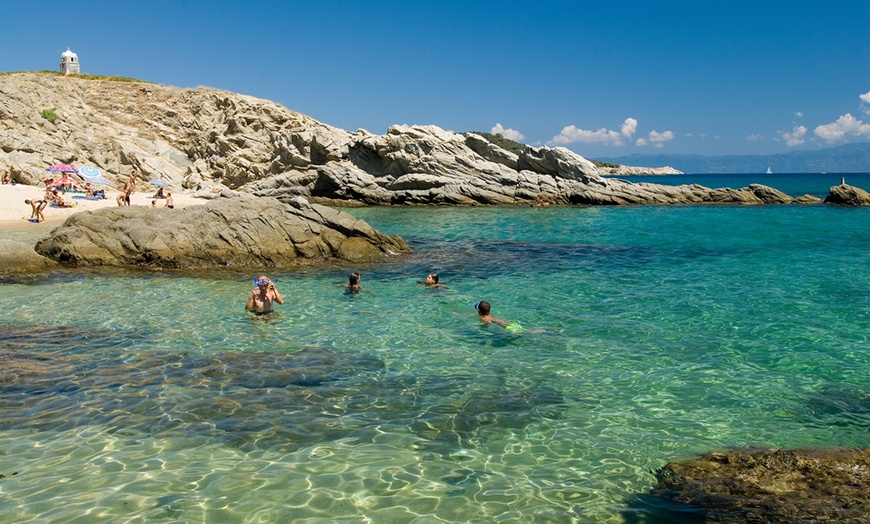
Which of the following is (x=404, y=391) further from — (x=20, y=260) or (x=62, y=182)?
(x=62, y=182)

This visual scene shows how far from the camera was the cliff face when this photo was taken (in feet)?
161

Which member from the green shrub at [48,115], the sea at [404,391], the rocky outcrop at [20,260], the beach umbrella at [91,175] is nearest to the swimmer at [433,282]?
the sea at [404,391]

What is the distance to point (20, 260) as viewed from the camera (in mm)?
17656

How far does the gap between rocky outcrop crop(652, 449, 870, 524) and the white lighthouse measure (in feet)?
324

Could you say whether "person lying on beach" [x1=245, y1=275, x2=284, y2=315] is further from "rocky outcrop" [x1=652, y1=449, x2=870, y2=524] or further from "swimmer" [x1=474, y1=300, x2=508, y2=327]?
"rocky outcrop" [x1=652, y1=449, x2=870, y2=524]

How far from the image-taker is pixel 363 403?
834cm

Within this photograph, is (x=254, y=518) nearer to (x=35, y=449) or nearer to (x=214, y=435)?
(x=214, y=435)

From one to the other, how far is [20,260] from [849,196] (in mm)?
53732

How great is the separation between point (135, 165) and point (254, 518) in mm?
54337

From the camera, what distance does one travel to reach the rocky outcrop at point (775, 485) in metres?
5.27

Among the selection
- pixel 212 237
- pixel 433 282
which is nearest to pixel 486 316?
pixel 433 282

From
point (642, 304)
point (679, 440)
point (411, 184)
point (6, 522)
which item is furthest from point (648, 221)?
point (6, 522)

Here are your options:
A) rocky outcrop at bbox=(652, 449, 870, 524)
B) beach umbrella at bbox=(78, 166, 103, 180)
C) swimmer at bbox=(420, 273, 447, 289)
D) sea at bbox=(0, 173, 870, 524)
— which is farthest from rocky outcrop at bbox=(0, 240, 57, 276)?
beach umbrella at bbox=(78, 166, 103, 180)

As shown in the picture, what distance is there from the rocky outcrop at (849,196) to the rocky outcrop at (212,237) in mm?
42490
